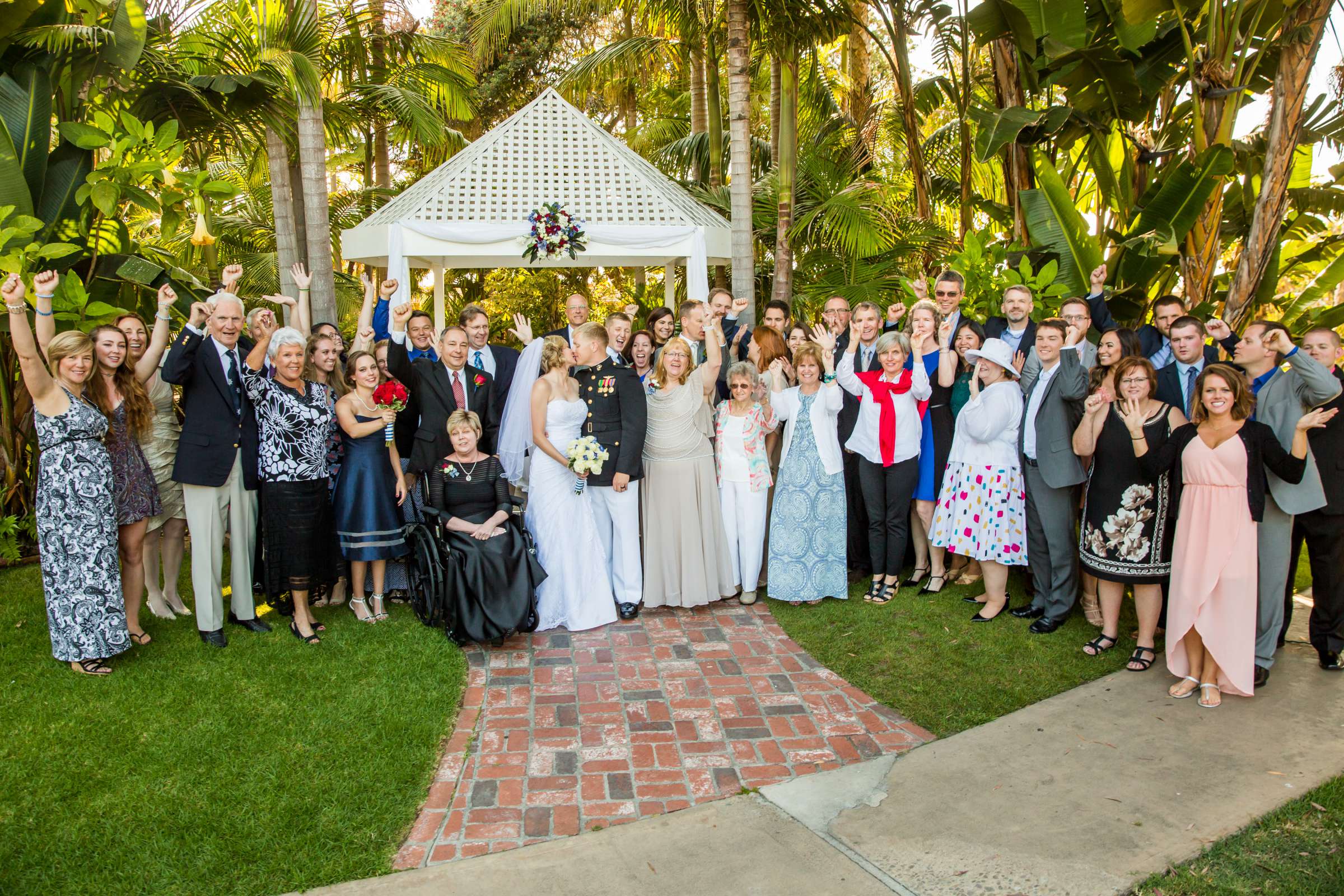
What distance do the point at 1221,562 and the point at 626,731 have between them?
10.8ft

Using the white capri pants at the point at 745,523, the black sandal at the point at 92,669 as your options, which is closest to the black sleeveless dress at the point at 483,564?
the white capri pants at the point at 745,523

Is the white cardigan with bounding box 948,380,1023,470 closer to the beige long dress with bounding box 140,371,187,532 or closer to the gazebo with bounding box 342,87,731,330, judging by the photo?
the gazebo with bounding box 342,87,731,330

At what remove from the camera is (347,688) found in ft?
16.8

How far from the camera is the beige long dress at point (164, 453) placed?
6000 mm

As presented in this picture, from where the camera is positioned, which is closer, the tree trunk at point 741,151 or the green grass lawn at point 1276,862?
the green grass lawn at point 1276,862

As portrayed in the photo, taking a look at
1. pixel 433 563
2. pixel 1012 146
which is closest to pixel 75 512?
pixel 433 563

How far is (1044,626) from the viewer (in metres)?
5.98

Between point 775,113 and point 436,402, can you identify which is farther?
point 775,113

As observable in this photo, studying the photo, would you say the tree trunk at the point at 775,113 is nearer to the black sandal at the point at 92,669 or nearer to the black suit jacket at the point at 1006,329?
the black suit jacket at the point at 1006,329

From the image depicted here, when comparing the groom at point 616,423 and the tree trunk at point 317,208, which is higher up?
the tree trunk at point 317,208

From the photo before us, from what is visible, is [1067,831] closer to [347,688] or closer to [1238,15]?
[347,688]

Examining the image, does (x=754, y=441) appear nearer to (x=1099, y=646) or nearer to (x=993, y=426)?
(x=993, y=426)

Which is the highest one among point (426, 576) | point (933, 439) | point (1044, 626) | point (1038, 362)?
point (1038, 362)

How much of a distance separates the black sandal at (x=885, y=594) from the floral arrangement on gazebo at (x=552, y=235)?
15.4 feet
